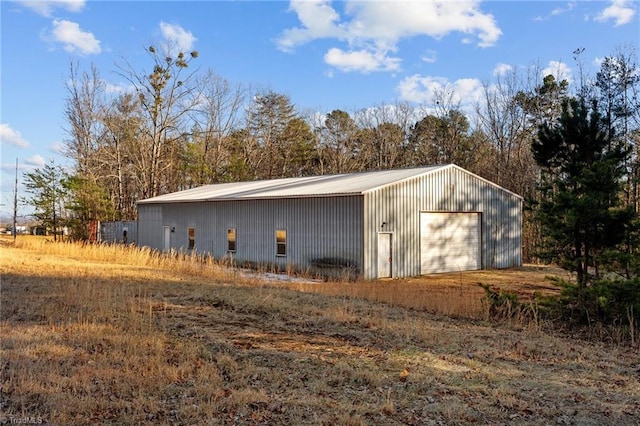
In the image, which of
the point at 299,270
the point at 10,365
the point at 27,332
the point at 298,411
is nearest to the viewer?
the point at 298,411

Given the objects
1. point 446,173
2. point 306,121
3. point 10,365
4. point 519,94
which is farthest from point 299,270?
point 306,121

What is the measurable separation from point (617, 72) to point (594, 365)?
19.5 meters

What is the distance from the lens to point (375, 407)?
425 cm

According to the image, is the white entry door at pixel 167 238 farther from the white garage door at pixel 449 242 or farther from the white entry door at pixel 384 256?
the white garage door at pixel 449 242

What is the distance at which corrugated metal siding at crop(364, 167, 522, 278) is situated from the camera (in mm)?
16453

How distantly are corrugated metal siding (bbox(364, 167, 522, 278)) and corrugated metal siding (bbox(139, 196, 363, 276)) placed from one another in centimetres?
79

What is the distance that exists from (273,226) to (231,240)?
3120mm

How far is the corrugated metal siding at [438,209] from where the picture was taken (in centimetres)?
1645

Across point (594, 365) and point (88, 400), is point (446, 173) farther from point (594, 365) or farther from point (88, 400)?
point (88, 400)

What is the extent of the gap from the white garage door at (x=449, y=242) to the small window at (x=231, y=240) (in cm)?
844

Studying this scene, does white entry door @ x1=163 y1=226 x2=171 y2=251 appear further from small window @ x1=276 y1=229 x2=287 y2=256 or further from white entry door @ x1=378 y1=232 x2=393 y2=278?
white entry door @ x1=378 y1=232 x2=393 y2=278

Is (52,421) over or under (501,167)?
under

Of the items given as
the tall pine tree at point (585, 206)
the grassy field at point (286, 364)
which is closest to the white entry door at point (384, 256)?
the grassy field at point (286, 364)

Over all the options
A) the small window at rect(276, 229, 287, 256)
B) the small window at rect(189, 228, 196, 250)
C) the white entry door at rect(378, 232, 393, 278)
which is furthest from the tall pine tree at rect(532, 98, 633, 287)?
the small window at rect(189, 228, 196, 250)
